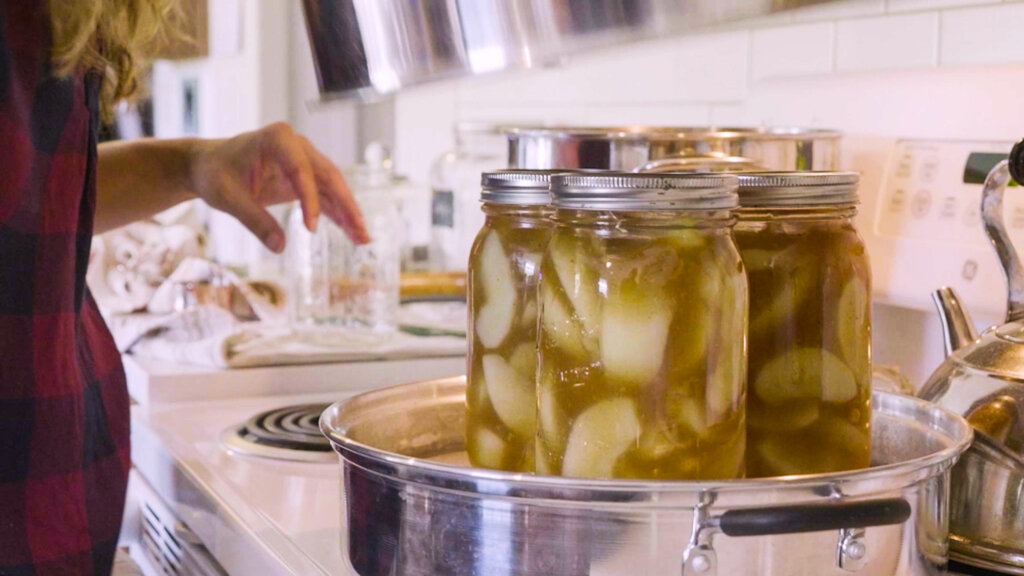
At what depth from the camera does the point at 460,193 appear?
1.86 meters

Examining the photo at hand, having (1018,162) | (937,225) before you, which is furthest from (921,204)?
(1018,162)

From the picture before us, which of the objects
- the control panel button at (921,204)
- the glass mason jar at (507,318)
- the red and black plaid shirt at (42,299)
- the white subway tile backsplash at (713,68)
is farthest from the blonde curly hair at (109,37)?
the control panel button at (921,204)

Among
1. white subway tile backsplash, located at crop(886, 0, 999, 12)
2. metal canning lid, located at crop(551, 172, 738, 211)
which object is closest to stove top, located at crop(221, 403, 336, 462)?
metal canning lid, located at crop(551, 172, 738, 211)

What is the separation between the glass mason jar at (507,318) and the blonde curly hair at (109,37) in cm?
43

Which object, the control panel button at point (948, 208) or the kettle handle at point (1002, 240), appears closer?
the kettle handle at point (1002, 240)

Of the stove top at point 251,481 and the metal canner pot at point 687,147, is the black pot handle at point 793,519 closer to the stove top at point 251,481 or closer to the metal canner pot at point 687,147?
the stove top at point 251,481

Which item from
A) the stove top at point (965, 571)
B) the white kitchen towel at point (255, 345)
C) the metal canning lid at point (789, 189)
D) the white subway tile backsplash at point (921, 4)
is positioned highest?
the white subway tile backsplash at point (921, 4)

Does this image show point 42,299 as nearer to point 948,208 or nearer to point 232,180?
point 232,180

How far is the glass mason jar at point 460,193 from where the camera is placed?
6.06ft

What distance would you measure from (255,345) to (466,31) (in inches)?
21.9

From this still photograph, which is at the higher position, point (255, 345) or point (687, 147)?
point (687, 147)

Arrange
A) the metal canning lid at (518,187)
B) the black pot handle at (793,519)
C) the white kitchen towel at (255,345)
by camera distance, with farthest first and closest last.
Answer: the white kitchen towel at (255,345) → the metal canning lid at (518,187) → the black pot handle at (793,519)

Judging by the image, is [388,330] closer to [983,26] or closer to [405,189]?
[405,189]

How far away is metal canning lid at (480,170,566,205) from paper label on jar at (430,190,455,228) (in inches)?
48.3
